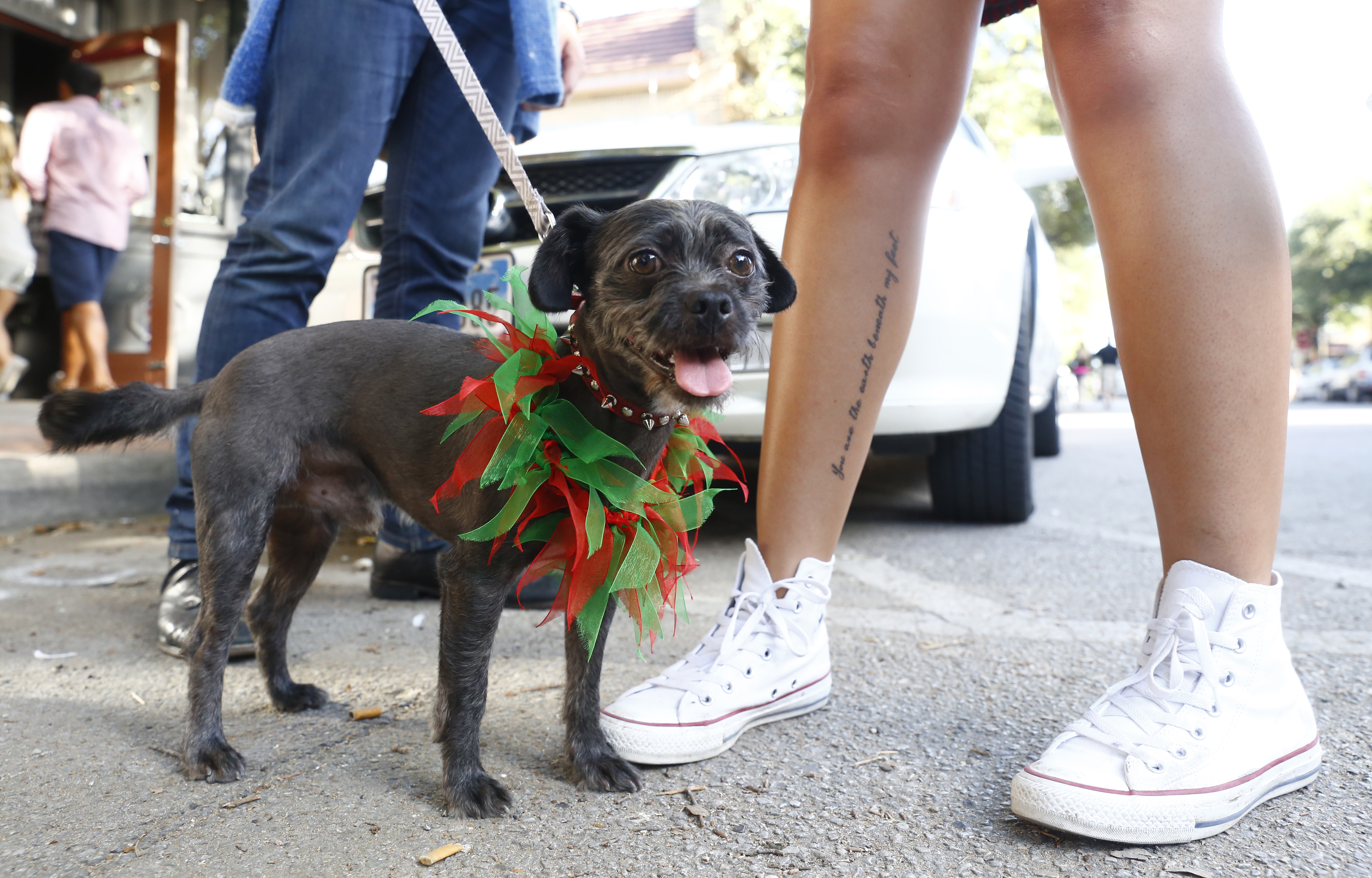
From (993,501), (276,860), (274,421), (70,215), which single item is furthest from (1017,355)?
(70,215)

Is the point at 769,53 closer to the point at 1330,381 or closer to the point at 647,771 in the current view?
the point at 647,771

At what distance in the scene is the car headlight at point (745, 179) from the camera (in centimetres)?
332

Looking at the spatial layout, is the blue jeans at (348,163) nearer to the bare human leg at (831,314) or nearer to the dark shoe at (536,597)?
the dark shoe at (536,597)

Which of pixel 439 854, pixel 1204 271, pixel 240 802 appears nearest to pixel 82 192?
pixel 240 802

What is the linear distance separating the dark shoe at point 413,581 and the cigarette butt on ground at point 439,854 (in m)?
1.43

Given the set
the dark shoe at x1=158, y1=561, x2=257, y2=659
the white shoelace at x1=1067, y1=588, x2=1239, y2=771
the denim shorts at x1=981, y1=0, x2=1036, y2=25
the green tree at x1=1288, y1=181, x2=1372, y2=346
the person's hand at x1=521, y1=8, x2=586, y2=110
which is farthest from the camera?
the green tree at x1=1288, y1=181, x2=1372, y2=346

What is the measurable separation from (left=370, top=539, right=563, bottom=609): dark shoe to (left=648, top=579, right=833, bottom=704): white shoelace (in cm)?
99

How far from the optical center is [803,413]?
6.59 ft

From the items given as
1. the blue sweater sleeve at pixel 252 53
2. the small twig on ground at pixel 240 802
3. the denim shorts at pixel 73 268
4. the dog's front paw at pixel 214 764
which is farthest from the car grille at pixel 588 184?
the denim shorts at pixel 73 268

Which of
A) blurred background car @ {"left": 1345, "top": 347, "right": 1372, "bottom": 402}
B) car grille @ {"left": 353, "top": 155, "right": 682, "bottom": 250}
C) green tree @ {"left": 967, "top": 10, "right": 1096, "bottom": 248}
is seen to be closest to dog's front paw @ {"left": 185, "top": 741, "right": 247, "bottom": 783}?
car grille @ {"left": 353, "top": 155, "right": 682, "bottom": 250}

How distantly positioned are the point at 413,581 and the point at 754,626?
1409 millimetres

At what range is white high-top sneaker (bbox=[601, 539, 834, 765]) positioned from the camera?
1.70 m

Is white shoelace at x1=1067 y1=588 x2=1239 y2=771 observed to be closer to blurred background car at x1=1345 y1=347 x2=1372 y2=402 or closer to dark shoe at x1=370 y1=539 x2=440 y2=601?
dark shoe at x1=370 y1=539 x2=440 y2=601

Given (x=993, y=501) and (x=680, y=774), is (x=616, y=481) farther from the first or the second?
(x=993, y=501)
